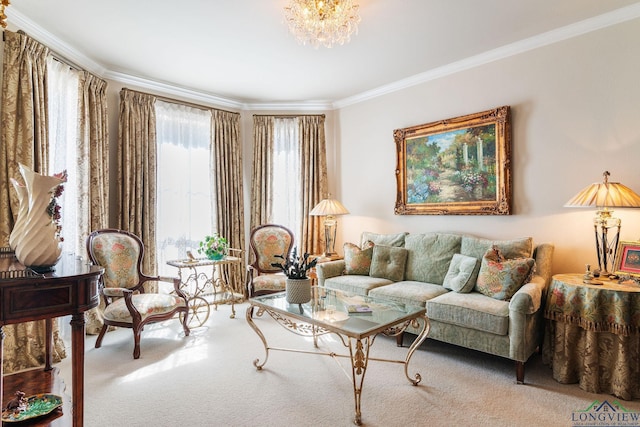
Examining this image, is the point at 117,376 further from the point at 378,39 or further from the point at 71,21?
the point at 378,39

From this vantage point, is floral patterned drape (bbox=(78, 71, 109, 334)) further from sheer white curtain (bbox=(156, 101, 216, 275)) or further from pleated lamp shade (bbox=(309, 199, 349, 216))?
pleated lamp shade (bbox=(309, 199, 349, 216))

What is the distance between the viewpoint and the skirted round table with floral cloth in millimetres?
2314

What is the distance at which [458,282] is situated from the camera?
3250mm

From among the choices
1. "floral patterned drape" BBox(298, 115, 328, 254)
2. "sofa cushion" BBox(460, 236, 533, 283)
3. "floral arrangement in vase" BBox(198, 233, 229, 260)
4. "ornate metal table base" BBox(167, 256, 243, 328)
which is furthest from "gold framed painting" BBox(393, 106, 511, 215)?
"ornate metal table base" BBox(167, 256, 243, 328)

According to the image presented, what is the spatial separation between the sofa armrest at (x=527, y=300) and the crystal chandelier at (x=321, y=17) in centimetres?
247

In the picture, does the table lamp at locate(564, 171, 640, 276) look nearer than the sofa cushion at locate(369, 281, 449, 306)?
Yes

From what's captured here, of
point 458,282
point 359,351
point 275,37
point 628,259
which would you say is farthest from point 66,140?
point 628,259

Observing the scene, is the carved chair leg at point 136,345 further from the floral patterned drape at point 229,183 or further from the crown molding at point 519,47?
the crown molding at point 519,47

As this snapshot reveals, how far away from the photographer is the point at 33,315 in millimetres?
1498

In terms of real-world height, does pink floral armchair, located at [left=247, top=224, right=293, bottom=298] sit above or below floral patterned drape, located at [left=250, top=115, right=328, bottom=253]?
below

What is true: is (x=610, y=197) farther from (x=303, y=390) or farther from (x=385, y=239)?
(x=303, y=390)

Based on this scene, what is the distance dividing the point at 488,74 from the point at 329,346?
131 inches

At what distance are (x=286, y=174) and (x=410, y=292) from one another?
2791 millimetres

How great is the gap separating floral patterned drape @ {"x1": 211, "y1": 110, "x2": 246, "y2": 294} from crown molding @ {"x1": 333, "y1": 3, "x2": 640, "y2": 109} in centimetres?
204
